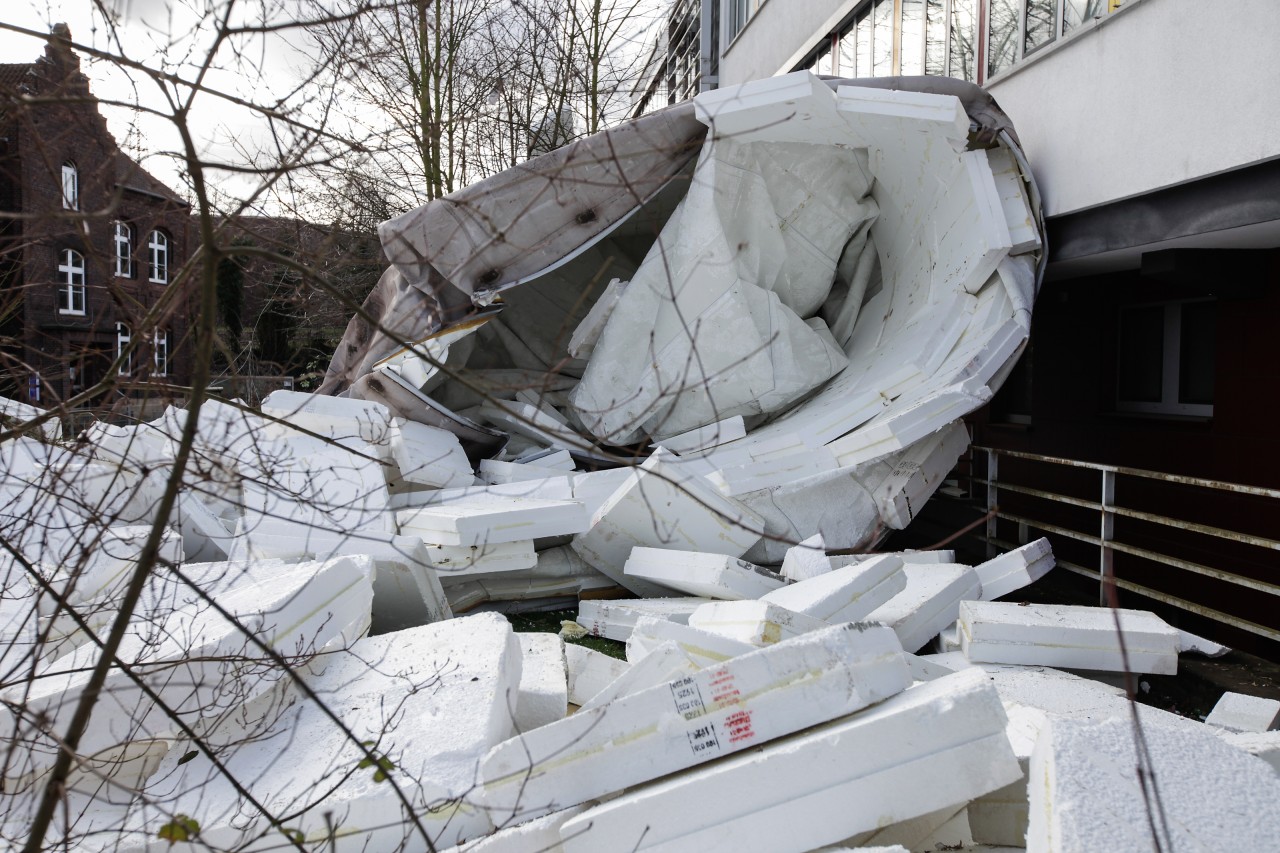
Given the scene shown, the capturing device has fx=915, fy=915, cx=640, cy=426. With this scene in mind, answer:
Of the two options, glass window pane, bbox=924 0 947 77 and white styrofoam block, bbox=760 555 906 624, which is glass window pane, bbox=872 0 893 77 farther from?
white styrofoam block, bbox=760 555 906 624

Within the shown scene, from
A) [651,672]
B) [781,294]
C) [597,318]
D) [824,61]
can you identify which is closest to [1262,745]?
[651,672]

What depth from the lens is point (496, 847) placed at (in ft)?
7.14

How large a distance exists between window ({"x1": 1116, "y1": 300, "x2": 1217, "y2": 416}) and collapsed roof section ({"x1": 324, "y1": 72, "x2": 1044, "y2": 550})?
2.39 m

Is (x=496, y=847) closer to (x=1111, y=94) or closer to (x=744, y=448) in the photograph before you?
(x=744, y=448)

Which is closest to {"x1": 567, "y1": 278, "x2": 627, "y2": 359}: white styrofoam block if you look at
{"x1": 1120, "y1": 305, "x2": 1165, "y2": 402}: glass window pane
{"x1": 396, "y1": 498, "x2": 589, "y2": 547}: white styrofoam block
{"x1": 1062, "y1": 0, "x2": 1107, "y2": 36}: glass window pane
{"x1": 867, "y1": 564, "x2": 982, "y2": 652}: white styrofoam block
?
{"x1": 396, "y1": 498, "x2": 589, "y2": 547}: white styrofoam block

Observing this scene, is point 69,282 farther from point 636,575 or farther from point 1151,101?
point 1151,101

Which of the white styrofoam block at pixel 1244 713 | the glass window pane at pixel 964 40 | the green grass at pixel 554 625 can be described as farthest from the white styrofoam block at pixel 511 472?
the glass window pane at pixel 964 40

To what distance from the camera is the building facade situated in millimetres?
4480

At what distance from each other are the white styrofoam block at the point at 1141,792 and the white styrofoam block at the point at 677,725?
508 millimetres

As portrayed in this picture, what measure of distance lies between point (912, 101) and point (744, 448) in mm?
2415

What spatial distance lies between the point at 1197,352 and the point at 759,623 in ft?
19.4

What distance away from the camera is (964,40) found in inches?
297

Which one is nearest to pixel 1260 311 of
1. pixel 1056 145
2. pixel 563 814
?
pixel 1056 145

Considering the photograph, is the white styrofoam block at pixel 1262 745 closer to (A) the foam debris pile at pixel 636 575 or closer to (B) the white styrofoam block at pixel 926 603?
(A) the foam debris pile at pixel 636 575
